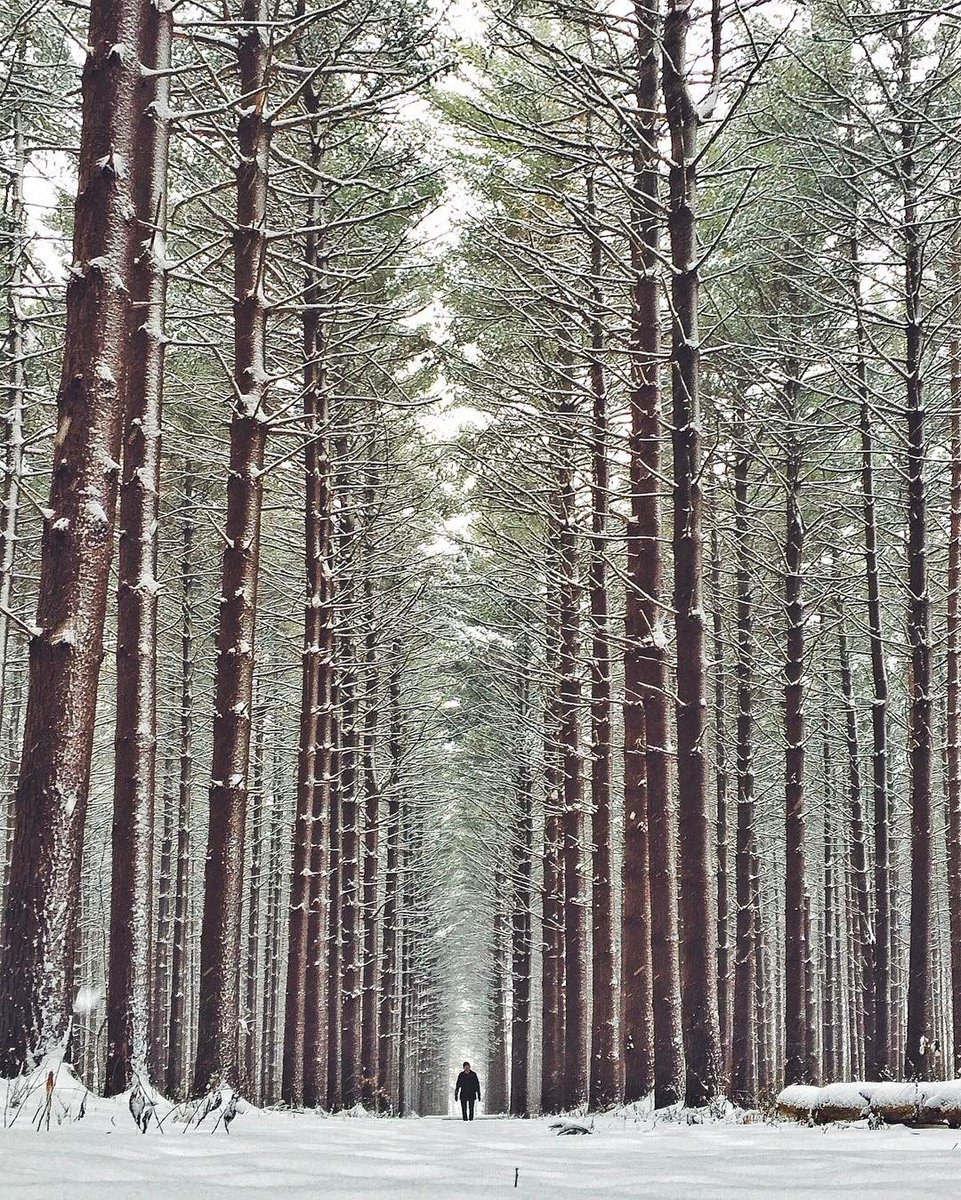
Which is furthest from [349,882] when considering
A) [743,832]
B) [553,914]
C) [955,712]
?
[955,712]

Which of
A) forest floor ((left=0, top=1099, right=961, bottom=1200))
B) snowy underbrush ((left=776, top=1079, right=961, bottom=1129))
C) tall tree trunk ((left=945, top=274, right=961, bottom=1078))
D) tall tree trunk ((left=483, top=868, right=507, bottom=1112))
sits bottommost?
tall tree trunk ((left=483, top=868, right=507, bottom=1112))

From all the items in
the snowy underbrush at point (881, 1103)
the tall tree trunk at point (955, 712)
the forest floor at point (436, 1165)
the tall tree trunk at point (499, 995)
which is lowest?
the tall tree trunk at point (499, 995)

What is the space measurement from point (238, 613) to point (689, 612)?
3507 mm

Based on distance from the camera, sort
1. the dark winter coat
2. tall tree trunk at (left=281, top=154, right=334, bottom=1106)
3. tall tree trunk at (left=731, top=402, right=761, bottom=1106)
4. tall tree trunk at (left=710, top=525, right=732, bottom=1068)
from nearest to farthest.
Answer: tall tree trunk at (left=281, top=154, right=334, bottom=1106) → tall tree trunk at (left=731, top=402, right=761, bottom=1106) → tall tree trunk at (left=710, top=525, right=732, bottom=1068) → the dark winter coat

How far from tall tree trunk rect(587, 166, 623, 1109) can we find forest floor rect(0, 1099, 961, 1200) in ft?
22.5

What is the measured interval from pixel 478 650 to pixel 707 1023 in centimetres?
1278

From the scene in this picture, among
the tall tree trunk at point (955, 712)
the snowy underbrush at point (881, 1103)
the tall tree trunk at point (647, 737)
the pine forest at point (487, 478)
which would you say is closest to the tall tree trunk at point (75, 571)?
the pine forest at point (487, 478)

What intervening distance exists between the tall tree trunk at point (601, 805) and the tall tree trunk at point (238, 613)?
411 cm

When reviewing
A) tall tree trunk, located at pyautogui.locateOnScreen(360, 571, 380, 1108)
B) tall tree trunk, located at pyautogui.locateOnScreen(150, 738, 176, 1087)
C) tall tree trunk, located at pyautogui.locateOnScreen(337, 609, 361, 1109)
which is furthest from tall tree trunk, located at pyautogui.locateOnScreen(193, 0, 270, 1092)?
tall tree trunk, located at pyautogui.locateOnScreen(150, 738, 176, 1087)

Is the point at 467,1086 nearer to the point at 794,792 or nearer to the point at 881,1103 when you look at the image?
the point at 794,792

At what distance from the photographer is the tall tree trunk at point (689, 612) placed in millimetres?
8172

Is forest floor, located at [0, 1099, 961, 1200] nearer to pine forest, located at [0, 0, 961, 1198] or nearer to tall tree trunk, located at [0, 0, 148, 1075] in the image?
pine forest, located at [0, 0, 961, 1198]

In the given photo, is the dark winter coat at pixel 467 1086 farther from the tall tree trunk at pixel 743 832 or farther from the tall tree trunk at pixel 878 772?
the tall tree trunk at pixel 878 772

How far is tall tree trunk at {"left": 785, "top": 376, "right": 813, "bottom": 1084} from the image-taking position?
45.0 feet
